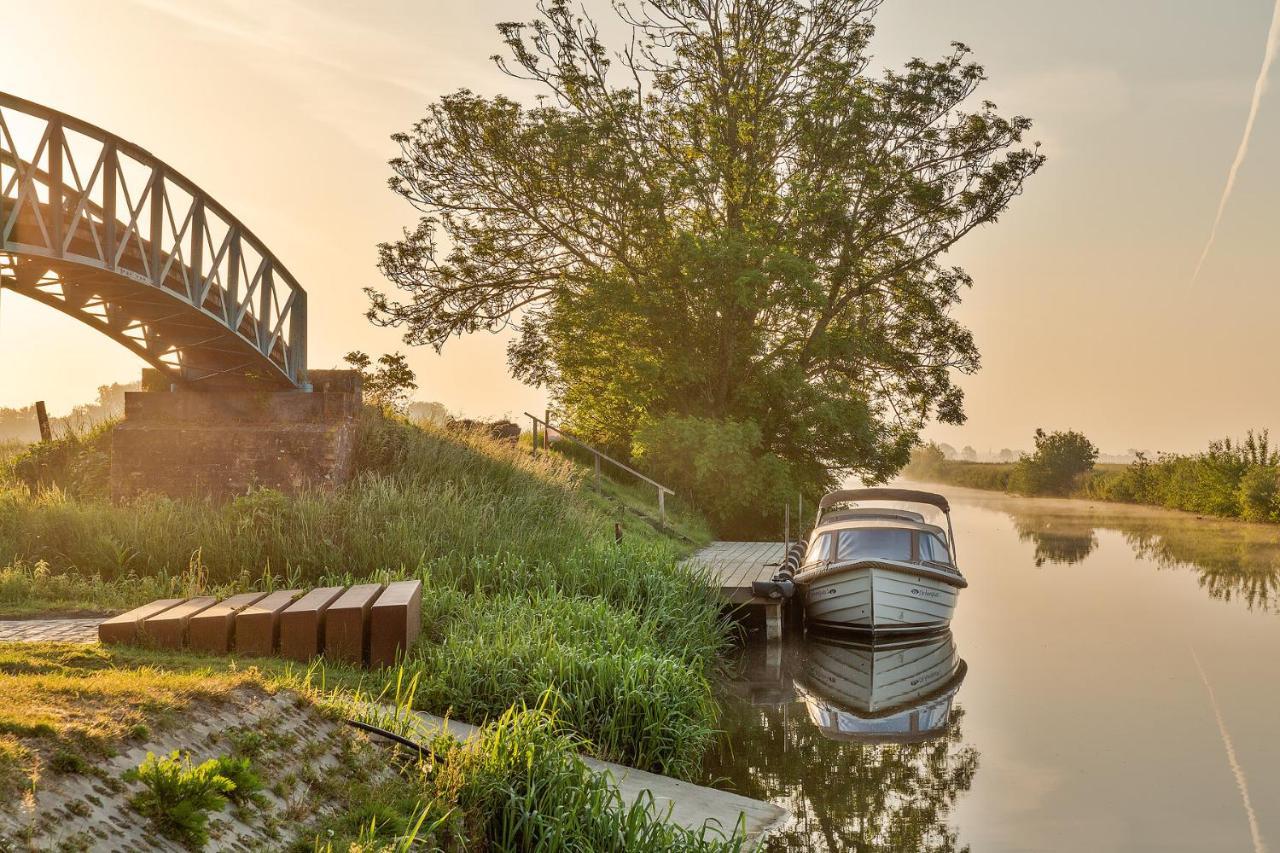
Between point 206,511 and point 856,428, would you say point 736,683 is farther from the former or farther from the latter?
point 856,428

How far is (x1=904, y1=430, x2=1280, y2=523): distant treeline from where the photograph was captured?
38.9 meters

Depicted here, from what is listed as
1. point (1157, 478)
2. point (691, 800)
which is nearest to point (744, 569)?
point (691, 800)

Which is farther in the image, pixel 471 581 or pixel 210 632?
pixel 471 581

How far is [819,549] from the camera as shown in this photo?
1828 centimetres

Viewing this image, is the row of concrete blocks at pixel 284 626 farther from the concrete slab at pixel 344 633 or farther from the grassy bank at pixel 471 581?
the grassy bank at pixel 471 581

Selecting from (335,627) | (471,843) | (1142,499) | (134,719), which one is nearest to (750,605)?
(335,627)

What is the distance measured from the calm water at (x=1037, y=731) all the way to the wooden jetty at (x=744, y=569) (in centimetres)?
64

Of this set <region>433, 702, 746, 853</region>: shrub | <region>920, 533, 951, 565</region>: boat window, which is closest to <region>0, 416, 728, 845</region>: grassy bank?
<region>433, 702, 746, 853</region>: shrub

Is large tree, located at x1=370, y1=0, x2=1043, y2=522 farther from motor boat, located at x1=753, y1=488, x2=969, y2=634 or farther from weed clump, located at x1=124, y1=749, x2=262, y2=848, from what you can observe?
weed clump, located at x1=124, y1=749, x2=262, y2=848

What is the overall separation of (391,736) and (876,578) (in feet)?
39.3

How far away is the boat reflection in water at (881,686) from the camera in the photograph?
12.0 metres

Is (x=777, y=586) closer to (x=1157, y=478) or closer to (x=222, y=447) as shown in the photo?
(x=222, y=447)

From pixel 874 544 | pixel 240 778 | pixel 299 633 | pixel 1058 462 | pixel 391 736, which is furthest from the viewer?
pixel 1058 462

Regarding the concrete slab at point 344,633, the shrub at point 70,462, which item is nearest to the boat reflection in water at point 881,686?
the concrete slab at point 344,633
